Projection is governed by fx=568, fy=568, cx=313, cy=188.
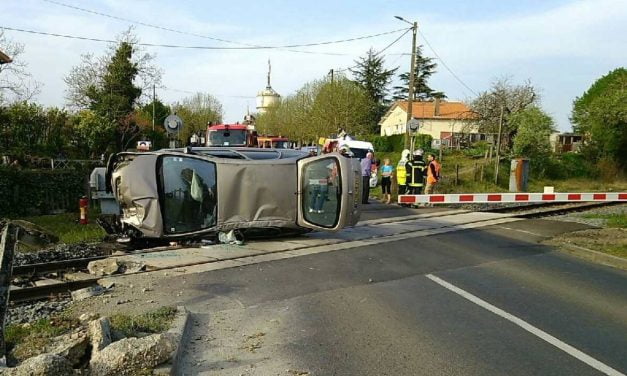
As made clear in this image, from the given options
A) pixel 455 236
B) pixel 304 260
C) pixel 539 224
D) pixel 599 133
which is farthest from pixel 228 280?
pixel 599 133

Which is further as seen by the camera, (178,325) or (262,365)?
(178,325)

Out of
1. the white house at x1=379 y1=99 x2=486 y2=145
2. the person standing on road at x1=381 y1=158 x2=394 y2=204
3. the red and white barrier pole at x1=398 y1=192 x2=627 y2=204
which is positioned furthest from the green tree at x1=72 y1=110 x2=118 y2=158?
the white house at x1=379 y1=99 x2=486 y2=145

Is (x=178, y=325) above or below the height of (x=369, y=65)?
below

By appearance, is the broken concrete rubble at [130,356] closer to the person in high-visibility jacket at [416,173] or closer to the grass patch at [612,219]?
the grass patch at [612,219]

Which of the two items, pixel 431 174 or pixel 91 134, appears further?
pixel 91 134

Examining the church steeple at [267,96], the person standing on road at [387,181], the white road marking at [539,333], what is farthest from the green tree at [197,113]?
the white road marking at [539,333]

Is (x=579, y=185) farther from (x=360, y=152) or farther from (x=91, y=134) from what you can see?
(x=91, y=134)

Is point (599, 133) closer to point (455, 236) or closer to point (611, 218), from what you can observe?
point (611, 218)

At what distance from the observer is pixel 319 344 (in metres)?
5.66

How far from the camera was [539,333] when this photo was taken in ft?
19.8

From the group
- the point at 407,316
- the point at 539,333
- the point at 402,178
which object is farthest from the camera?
the point at 402,178

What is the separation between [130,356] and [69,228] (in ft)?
35.0

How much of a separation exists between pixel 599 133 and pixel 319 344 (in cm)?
3594

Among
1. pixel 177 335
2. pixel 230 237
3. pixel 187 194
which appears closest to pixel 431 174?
pixel 230 237
